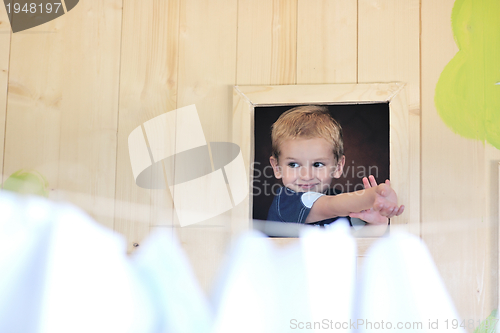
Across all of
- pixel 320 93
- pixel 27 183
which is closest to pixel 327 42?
pixel 320 93

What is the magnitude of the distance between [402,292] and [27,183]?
3.15ft

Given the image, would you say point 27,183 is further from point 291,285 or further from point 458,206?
point 458,206

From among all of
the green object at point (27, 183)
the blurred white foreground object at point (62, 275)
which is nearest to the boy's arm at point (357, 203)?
the blurred white foreground object at point (62, 275)

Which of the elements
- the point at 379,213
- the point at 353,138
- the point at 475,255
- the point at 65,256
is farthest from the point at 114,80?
the point at 475,255

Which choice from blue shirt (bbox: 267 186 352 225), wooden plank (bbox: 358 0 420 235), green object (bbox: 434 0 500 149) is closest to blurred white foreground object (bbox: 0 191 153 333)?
blue shirt (bbox: 267 186 352 225)

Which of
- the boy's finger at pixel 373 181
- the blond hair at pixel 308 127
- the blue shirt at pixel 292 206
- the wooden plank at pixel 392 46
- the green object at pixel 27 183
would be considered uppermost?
the wooden plank at pixel 392 46

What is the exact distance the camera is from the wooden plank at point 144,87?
1276mm

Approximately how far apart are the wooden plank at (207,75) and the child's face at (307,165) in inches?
6.2

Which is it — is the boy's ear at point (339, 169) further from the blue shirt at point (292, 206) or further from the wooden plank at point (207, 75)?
the wooden plank at point (207, 75)

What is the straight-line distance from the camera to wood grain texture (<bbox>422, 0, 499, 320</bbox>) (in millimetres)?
1150

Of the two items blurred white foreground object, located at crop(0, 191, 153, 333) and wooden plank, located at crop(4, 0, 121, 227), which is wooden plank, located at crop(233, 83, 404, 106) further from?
blurred white foreground object, located at crop(0, 191, 153, 333)

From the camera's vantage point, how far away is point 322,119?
1.23 m

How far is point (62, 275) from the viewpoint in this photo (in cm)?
127

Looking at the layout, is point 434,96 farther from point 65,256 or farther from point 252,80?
point 65,256
